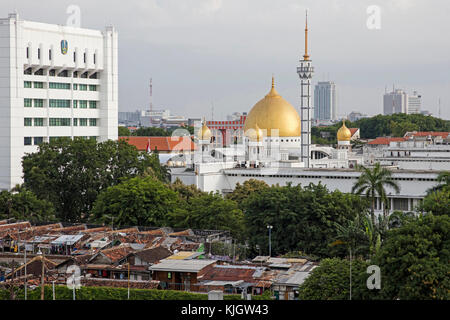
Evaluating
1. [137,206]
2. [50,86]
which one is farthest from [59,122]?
[137,206]

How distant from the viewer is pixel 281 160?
7125 cm

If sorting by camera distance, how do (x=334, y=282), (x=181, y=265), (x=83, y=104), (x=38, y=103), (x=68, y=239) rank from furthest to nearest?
(x=83, y=104) < (x=38, y=103) < (x=68, y=239) < (x=181, y=265) < (x=334, y=282)

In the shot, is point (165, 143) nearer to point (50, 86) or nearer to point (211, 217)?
point (50, 86)

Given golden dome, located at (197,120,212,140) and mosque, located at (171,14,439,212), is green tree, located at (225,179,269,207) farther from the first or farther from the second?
golden dome, located at (197,120,212,140)

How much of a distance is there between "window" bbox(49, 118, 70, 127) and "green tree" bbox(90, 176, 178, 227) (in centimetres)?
2179

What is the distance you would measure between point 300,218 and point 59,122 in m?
33.5

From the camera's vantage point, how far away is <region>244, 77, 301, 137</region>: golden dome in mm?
75250

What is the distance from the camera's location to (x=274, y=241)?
37.7 metres

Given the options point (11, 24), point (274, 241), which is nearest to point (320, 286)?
point (274, 241)

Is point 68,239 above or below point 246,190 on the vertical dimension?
below

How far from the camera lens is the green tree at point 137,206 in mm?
43531

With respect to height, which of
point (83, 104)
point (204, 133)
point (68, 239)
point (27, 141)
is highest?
point (83, 104)

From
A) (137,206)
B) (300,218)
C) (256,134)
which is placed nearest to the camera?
(300,218)

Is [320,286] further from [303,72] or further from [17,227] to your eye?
[303,72]
